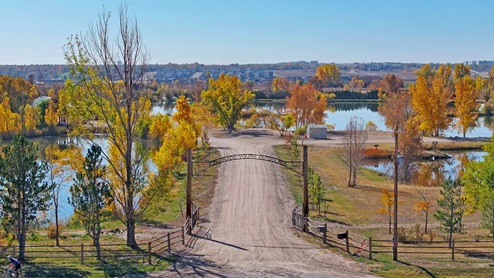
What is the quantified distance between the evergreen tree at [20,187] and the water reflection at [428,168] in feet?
121

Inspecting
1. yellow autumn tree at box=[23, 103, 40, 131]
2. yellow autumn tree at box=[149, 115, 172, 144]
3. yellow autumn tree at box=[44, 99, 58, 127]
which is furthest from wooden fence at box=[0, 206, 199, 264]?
yellow autumn tree at box=[44, 99, 58, 127]

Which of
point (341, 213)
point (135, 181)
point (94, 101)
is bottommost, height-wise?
point (341, 213)

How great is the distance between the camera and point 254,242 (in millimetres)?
29203

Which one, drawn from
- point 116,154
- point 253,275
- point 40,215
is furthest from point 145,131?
point 253,275

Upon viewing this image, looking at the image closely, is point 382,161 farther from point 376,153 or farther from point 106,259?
point 106,259

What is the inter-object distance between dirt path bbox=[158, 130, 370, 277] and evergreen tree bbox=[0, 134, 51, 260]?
6.63 m

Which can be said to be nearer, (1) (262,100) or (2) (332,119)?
(2) (332,119)

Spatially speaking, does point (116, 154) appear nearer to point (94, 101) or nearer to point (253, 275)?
point (94, 101)

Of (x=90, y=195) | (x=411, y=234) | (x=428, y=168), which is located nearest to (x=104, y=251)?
(x=90, y=195)

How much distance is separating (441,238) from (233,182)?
60.7 feet

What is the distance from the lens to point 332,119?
118375mm

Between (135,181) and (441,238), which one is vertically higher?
(135,181)

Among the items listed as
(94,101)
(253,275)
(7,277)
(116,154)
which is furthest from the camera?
(116,154)

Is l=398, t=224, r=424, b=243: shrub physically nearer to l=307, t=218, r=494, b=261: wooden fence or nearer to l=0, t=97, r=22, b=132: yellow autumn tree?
l=307, t=218, r=494, b=261: wooden fence
